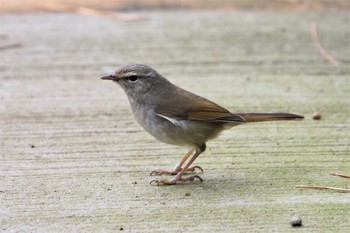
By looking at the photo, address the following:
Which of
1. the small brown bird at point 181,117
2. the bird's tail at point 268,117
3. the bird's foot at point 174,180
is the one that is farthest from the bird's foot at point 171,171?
the bird's tail at point 268,117

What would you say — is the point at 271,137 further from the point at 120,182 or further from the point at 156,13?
the point at 156,13

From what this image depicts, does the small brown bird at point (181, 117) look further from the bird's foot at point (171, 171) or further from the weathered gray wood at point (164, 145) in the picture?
the weathered gray wood at point (164, 145)

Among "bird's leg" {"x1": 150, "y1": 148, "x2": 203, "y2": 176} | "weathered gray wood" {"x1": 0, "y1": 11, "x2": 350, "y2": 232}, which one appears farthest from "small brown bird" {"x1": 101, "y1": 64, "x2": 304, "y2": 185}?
"weathered gray wood" {"x1": 0, "y1": 11, "x2": 350, "y2": 232}

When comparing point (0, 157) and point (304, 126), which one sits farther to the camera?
point (304, 126)

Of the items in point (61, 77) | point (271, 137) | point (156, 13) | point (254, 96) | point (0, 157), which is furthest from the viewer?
point (156, 13)

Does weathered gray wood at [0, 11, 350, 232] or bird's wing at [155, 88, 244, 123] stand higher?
bird's wing at [155, 88, 244, 123]

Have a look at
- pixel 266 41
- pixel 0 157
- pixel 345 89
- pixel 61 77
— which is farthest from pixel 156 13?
pixel 0 157

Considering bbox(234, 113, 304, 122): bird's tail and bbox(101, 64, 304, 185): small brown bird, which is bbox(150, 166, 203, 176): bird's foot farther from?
bbox(234, 113, 304, 122): bird's tail

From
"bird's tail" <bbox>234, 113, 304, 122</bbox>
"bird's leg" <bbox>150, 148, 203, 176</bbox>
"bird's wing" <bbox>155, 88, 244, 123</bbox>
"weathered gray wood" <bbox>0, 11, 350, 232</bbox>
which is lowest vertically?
"bird's leg" <bbox>150, 148, 203, 176</bbox>
